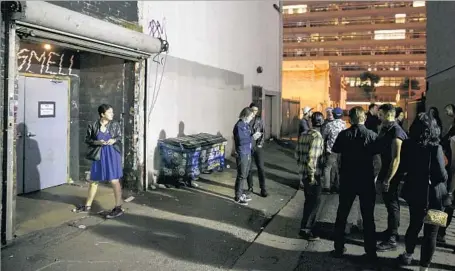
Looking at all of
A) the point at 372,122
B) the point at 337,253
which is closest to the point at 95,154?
the point at 337,253

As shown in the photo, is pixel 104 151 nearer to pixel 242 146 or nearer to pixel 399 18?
pixel 242 146

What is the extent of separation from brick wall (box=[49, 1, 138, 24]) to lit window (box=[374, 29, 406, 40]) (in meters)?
105

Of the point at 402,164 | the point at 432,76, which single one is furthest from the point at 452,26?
the point at 402,164

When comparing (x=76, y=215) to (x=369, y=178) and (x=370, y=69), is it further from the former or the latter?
(x=370, y=69)

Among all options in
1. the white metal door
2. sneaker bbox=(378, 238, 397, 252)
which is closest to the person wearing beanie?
sneaker bbox=(378, 238, 397, 252)

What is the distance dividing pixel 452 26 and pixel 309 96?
2030 cm

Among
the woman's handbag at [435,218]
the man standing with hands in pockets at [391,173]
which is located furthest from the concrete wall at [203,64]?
the woman's handbag at [435,218]

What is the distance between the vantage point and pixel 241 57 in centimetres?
1419

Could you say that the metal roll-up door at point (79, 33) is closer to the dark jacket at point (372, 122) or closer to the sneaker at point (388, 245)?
the dark jacket at point (372, 122)

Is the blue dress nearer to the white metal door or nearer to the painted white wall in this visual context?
the white metal door

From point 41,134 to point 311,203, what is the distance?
520 cm

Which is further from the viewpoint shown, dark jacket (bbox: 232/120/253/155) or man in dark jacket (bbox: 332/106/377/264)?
dark jacket (bbox: 232/120/253/155)

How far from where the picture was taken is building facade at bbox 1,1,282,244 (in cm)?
503

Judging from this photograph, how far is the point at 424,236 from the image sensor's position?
14.0 ft
